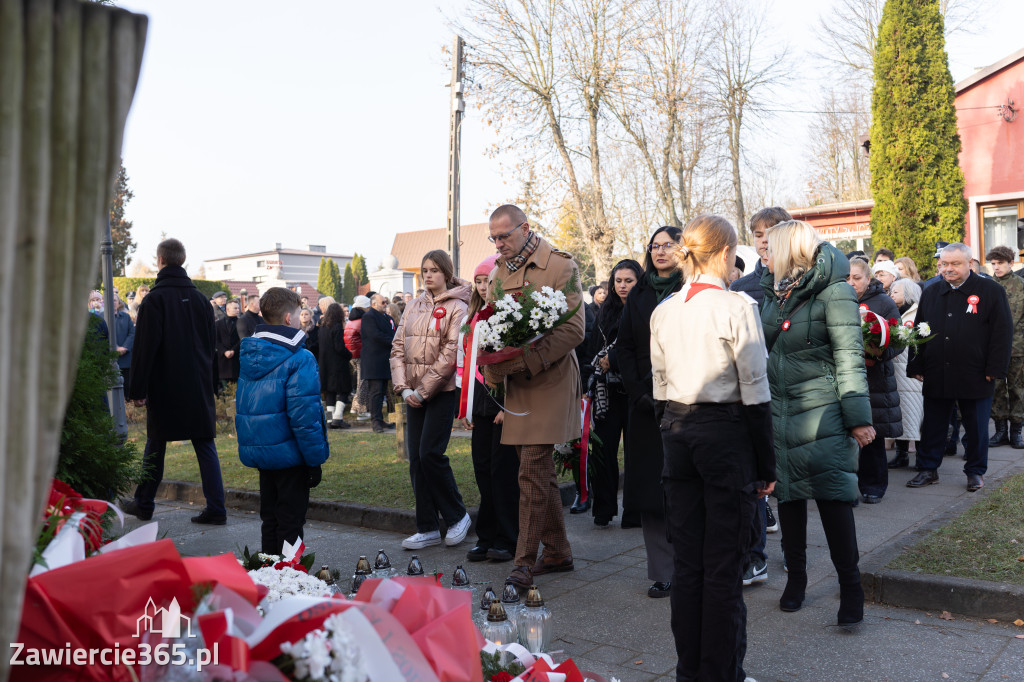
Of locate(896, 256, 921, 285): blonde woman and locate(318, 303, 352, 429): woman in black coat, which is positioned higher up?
locate(896, 256, 921, 285): blonde woman

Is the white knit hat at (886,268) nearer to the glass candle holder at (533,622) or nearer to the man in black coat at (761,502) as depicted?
the man in black coat at (761,502)

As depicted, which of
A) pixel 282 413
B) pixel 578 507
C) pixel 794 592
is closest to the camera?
pixel 794 592

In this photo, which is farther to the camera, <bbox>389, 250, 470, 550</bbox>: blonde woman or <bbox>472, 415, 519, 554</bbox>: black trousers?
<bbox>389, 250, 470, 550</bbox>: blonde woman

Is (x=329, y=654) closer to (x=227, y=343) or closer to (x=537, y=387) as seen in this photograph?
(x=537, y=387)

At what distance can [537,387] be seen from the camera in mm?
5555

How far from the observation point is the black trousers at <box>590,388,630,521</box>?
23.2 ft

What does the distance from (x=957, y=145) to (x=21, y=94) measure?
2281 cm

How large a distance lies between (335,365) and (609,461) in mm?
8387

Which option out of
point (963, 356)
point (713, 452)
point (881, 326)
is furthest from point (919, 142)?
point (713, 452)

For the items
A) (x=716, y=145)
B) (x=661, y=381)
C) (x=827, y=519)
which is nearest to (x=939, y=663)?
(x=827, y=519)

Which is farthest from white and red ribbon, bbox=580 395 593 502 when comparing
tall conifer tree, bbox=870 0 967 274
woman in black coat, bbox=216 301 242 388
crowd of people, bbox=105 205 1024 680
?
tall conifer tree, bbox=870 0 967 274

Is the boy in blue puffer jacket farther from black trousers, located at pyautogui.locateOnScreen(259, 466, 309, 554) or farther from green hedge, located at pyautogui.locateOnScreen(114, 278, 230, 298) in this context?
green hedge, located at pyautogui.locateOnScreen(114, 278, 230, 298)

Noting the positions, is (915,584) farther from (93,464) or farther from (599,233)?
(599,233)

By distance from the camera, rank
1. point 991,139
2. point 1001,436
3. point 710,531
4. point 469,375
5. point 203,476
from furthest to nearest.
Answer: point 991,139, point 1001,436, point 203,476, point 469,375, point 710,531
